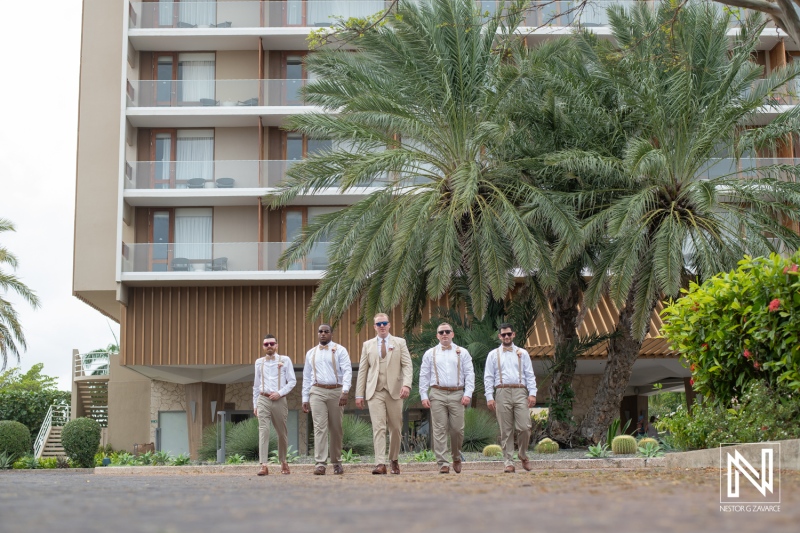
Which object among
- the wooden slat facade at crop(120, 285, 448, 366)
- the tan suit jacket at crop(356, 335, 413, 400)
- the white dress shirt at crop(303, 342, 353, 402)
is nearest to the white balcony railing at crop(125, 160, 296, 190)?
the wooden slat facade at crop(120, 285, 448, 366)

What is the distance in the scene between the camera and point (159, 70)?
111ft

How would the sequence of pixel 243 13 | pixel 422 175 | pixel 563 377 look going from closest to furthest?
pixel 422 175
pixel 563 377
pixel 243 13

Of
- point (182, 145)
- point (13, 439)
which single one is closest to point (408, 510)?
point (13, 439)

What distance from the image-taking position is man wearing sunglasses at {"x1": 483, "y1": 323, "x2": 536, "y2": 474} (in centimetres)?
1251

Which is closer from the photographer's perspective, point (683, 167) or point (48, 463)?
point (683, 167)

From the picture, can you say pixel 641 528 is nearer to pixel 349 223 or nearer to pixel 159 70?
pixel 349 223

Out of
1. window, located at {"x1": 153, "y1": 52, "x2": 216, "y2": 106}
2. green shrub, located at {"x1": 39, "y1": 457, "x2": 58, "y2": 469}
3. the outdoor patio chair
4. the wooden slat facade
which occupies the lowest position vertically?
green shrub, located at {"x1": 39, "y1": 457, "x2": 58, "y2": 469}

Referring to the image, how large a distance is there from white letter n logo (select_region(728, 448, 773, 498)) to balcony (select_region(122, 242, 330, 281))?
71.8 ft

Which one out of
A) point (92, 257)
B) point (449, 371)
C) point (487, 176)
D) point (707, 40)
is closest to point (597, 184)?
point (487, 176)

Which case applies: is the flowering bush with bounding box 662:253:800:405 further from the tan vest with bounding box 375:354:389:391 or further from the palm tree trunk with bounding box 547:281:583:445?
the palm tree trunk with bounding box 547:281:583:445

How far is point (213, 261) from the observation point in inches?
1195

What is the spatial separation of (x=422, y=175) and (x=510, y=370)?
8698 mm

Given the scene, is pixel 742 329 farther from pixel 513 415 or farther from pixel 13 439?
pixel 13 439

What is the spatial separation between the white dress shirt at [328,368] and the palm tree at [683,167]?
7436 millimetres
